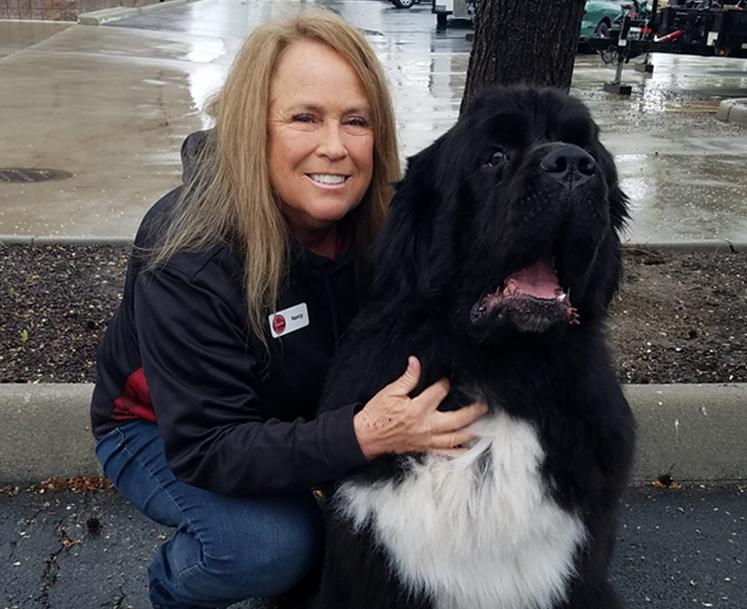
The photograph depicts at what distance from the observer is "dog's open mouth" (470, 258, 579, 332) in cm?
187

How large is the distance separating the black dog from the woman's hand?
3cm

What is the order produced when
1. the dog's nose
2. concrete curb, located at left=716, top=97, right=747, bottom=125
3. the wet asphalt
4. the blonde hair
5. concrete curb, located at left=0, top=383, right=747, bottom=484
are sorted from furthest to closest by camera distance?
concrete curb, located at left=716, top=97, right=747, bottom=125 < concrete curb, located at left=0, top=383, right=747, bottom=484 < the wet asphalt < the blonde hair < the dog's nose

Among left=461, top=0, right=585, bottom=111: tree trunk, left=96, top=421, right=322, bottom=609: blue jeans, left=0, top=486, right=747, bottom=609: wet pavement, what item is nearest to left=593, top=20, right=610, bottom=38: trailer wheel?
left=461, top=0, right=585, bottom=111: tree trunk

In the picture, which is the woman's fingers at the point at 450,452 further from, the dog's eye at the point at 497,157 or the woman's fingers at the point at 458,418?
the dog's eye at the point at 497,157

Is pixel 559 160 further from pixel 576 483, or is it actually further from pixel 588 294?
pixel 576 483

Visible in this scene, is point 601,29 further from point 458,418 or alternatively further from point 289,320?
point 458,418

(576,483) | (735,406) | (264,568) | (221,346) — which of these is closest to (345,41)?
(221,346)

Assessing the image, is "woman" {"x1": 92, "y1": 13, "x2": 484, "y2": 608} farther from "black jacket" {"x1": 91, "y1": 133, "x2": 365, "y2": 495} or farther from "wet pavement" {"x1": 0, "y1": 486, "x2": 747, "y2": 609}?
"wet pavement" {"x1": 0, "y1": 486, "x2": 747, "y2": 609}

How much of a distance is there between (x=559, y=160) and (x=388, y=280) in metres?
0.56

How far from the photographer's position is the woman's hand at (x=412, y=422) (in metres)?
1.98

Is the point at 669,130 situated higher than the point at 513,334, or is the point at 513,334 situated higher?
the point at 513,334

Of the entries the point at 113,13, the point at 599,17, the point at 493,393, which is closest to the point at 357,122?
the point at 493,393

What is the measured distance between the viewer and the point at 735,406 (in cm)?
334

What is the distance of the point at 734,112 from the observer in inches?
415
